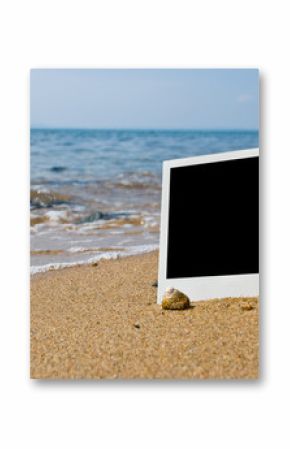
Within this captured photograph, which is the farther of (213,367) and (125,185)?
(125,185)

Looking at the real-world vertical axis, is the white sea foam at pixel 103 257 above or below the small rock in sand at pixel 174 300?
above

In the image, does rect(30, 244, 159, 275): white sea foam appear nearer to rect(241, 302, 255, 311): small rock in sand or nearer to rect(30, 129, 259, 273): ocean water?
rect(30, 129, 259, 273): ocean water

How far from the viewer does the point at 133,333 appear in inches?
139

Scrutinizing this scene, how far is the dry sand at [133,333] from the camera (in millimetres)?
3438

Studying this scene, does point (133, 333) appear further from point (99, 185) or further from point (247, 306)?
point (99, 185)

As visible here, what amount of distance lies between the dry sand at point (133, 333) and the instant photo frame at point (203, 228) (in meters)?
0.08

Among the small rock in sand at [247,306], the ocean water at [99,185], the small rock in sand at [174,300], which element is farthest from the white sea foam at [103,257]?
the small rock in sand at [247,306]

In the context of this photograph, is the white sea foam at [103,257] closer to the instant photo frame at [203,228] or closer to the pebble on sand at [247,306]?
the instant photo frame at [203,228]

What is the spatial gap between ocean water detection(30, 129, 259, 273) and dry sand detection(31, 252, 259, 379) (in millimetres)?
128
